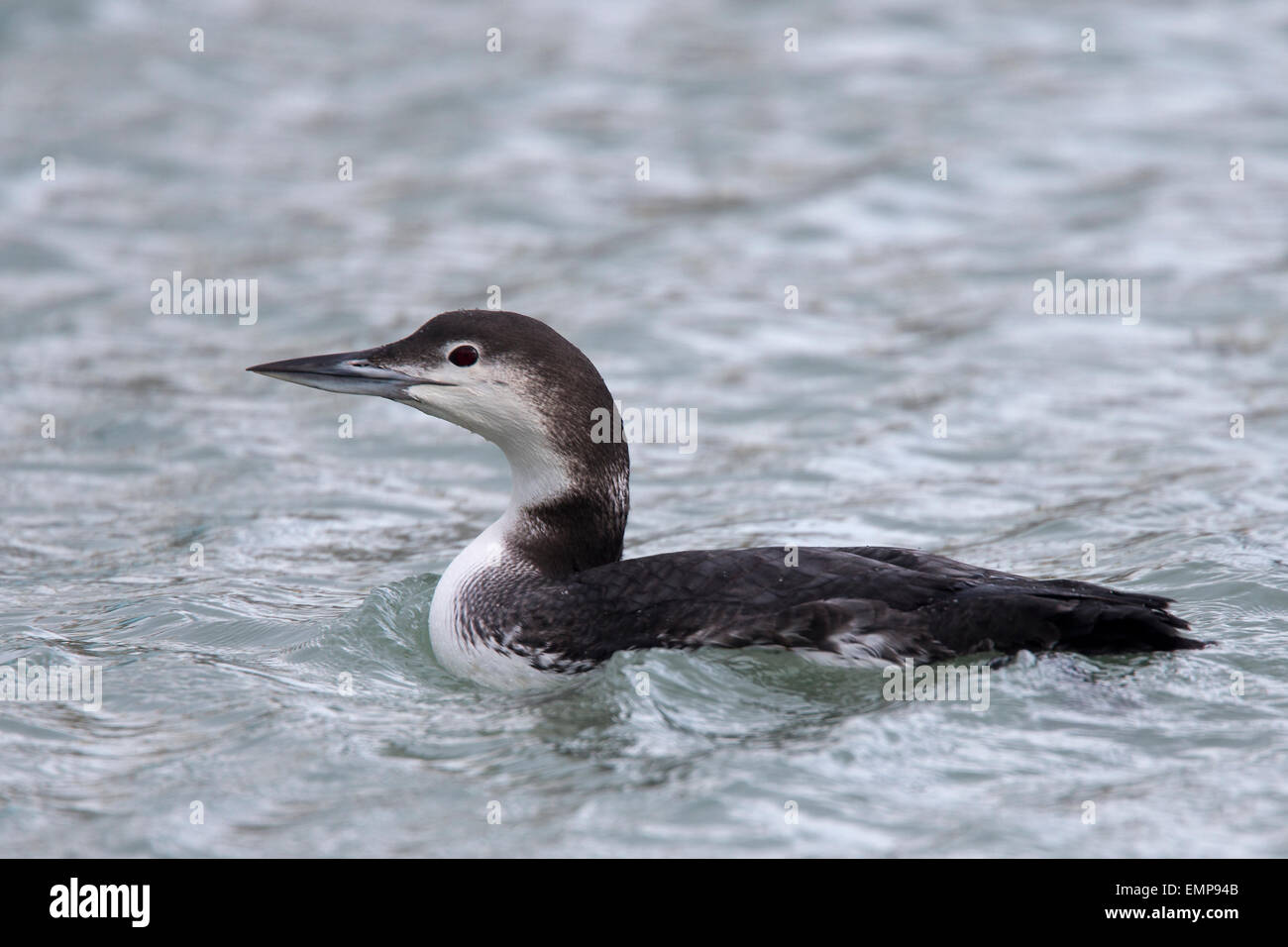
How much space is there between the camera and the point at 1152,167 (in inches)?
436

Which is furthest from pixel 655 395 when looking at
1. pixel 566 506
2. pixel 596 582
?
pixel 596 582

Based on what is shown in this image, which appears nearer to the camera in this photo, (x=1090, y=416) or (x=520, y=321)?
(x=520, y=321)

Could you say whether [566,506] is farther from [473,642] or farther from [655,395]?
[655,395]

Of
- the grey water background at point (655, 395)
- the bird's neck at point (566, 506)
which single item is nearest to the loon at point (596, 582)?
the bird's neck at point (566, 506)

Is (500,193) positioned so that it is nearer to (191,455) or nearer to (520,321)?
(191,455)

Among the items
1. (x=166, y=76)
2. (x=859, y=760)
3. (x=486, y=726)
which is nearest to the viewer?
(x=859, y=760)

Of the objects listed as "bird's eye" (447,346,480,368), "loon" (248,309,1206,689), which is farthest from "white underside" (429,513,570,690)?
"bird's eye" (447,346,480,368)

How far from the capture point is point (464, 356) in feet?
16.3

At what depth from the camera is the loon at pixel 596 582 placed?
4.51m

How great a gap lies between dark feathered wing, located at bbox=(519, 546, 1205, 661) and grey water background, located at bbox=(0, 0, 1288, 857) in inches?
4.3

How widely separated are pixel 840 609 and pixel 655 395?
3911 mm

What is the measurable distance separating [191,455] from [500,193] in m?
4.01
